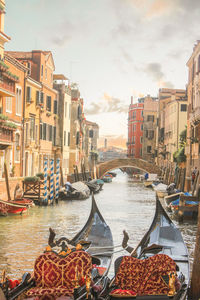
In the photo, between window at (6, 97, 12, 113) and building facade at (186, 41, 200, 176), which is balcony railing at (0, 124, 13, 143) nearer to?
window at (6, 97, 12, 113)

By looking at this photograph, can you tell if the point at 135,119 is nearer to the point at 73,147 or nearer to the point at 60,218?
the point at 73,147

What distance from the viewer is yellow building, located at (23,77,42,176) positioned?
2392cm

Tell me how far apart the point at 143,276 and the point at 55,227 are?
387 inches

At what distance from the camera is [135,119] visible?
64312 mm

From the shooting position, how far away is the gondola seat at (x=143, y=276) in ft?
17.7

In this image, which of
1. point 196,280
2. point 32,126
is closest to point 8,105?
point 32,126

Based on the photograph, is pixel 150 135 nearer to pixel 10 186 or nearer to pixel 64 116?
pixel 64 116

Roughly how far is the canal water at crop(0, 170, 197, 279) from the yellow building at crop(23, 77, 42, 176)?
11.0 feet

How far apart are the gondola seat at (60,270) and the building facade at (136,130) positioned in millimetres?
56934

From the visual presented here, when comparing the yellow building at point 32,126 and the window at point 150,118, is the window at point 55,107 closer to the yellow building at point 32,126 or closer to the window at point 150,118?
the yellow building at point 32,126

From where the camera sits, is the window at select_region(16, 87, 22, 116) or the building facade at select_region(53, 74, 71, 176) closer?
the window at select_region(16, 87, 22, 116)

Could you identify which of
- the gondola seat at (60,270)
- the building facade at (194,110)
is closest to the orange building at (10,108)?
the building facade at (194,110)

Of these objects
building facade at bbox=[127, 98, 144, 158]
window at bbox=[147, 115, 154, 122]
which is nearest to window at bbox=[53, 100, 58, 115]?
window at bbox=[147, 115, 154, 122]

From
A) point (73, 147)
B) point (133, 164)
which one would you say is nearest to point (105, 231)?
point (73, 147)
